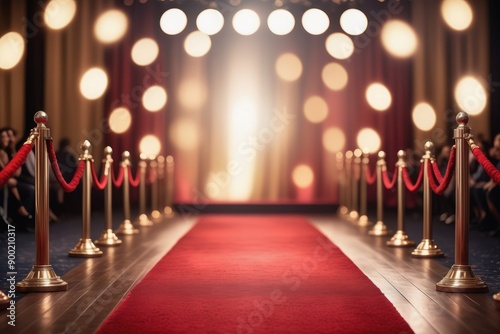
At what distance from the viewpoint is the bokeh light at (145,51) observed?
15273mm

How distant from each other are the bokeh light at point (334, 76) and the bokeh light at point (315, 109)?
335mm

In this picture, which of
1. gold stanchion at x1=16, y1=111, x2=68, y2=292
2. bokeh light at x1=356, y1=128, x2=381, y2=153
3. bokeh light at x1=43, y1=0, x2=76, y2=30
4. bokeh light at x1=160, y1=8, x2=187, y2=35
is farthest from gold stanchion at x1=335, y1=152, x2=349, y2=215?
gold stanchion at x1=16, y1=111, x2=68, y2=292

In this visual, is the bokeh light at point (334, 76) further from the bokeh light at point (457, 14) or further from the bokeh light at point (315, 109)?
the bokeh light at point (457, 14)

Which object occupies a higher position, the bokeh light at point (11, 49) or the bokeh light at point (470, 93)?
the bokeh light at point (11, 49)

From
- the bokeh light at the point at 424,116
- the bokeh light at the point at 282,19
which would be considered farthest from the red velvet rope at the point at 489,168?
the bokeh light at the point at 282,19

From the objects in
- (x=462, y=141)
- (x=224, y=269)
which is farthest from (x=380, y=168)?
(x=462, y=141)

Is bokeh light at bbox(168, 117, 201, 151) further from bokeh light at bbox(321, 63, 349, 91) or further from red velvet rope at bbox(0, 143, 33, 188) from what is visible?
red velvet rope at bbox(0, 143, 33, 188)

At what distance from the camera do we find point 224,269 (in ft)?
19.6

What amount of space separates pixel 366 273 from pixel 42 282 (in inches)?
88.3

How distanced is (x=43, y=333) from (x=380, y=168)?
6577mm

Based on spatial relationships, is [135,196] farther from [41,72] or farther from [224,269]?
[224,269]

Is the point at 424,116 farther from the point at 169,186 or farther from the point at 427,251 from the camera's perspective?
the point at 427,251

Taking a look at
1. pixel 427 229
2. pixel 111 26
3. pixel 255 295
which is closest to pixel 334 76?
pixel 111 26

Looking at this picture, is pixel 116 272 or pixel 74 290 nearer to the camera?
pixel 74 290
